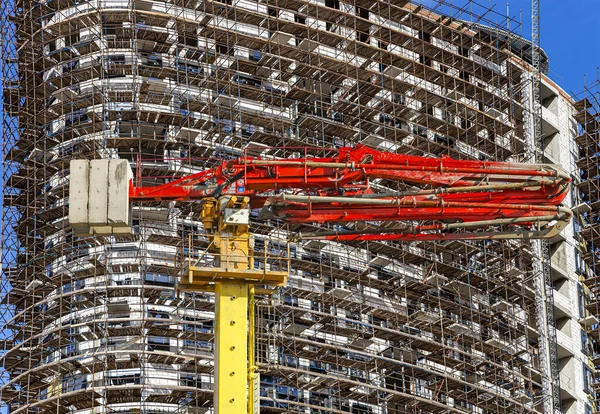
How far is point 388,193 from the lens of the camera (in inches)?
1832

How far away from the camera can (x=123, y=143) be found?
61.8 meters

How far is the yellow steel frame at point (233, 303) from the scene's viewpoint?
4091 cm

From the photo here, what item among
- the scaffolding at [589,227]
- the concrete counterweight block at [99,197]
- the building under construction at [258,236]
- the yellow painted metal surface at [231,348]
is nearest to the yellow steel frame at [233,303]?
the yellow painted metal surface at [231,348]

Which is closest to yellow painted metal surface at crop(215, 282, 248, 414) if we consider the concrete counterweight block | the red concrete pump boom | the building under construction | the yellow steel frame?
the yellow steel frame

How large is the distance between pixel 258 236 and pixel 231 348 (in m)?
22.1

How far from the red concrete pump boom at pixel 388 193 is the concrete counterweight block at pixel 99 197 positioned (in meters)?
0.95

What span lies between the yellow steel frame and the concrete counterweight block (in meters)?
3.05

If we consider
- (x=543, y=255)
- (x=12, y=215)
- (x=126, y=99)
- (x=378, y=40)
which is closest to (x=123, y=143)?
(x=126, y=99)

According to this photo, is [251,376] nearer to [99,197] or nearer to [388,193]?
[99,197]

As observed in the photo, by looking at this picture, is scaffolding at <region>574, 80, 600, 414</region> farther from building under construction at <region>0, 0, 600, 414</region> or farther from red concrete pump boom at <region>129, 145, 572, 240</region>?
red concrete pump boom at <region>129, 145, 572, 240</region>

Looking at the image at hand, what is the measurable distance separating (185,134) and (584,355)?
105 feet

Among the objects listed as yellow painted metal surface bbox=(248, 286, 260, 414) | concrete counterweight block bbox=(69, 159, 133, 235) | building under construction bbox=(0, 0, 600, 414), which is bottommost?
yellow painted metal surface bbox=(248, 286, 260, 414)

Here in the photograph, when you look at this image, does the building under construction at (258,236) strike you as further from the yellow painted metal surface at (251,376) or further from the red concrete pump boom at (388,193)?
the yellow painted metal surface at (251,376)

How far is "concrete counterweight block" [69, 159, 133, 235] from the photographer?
4375 cm
